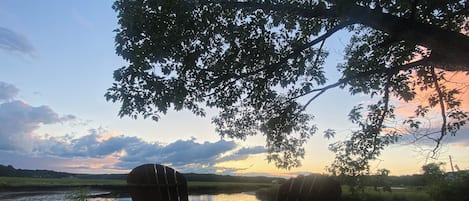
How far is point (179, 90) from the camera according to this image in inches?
454

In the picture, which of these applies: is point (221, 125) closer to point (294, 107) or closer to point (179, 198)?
point (294, 107)

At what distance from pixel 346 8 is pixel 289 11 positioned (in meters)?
2.59

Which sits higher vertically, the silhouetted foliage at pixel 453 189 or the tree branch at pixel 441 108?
the tree branch at pixel 441 108

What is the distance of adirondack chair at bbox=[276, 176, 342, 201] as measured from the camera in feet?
32.7

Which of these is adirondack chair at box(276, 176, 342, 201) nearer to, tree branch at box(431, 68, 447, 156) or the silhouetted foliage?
tree branch at box(431, 68, 447, 156)

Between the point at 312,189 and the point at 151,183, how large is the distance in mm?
4267

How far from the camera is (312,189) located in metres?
9.97

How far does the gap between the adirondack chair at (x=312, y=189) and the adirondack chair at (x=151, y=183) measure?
324 cm

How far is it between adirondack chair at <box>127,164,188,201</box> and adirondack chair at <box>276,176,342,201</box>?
128 inches

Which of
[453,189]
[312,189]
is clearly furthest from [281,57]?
[453,189]

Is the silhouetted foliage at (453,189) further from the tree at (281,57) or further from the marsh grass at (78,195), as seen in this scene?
the marsh grass at (78,195)

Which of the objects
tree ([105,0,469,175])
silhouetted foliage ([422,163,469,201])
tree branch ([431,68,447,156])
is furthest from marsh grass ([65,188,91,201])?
silhouetted foliage ([422,163,469,201])

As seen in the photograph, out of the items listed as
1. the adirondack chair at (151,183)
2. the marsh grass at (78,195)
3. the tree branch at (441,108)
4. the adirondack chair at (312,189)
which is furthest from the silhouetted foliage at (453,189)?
the adirondack chair at (151,183)

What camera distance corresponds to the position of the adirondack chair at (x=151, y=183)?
8.89m
